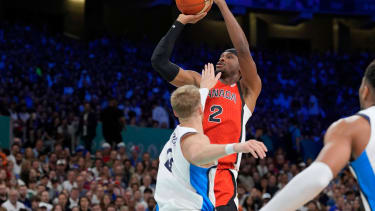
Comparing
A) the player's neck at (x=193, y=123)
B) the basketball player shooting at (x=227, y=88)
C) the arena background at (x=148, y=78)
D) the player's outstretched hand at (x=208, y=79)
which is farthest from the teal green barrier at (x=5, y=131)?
the player's neck at (x=193, y=123)

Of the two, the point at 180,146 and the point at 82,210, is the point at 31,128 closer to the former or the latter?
the point at 82,210

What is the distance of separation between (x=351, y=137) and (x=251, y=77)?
2.73m

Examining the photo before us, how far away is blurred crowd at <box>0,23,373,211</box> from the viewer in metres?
11.4

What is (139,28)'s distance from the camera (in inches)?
1105

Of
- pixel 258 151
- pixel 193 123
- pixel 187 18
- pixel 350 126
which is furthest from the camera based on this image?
pixel 187 18

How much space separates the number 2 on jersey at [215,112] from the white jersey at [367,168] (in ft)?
7.83

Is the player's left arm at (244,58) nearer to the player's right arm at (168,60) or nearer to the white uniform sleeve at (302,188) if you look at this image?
the player's right arm at (168,60)

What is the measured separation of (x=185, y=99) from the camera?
405 centimetres

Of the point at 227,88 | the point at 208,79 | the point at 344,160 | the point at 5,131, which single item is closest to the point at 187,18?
the point at 227,88

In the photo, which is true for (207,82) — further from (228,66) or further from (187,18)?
(187,18)

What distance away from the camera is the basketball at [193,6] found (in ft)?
18.3

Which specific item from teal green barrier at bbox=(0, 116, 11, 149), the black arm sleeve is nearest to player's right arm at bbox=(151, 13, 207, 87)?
the black arm sleeve

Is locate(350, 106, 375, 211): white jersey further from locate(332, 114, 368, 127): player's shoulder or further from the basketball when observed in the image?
the basketball

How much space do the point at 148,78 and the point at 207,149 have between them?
16264 mm
